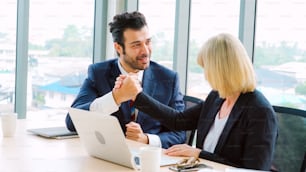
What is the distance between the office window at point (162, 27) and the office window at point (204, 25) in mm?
231

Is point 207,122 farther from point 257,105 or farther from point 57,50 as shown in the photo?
point 57,50

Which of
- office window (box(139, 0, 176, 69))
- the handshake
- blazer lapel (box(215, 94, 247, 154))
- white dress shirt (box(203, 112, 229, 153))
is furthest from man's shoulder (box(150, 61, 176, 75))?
office window (box(139, 0, 176, 69))

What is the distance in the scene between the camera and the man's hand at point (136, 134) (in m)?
2.39

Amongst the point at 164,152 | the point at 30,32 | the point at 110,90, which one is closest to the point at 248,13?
the point at 110,90

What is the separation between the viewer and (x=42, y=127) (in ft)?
8.55

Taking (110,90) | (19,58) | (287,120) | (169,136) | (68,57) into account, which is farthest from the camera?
(68,57)

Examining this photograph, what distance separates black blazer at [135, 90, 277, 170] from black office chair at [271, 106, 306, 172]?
98mm

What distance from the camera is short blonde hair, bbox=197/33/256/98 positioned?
2080 mm

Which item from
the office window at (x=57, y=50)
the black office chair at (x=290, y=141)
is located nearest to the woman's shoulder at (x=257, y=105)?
the black office chair at (x=290, y=141)

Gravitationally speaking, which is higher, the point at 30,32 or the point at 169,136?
the point at 30,32

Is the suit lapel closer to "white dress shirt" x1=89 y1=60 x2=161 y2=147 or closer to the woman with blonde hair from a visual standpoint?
"white dress shirt" x1=89 y1=60 x2=161 y2=147

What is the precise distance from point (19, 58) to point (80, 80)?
27.2 inches

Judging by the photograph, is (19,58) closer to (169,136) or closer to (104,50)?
(104,50)

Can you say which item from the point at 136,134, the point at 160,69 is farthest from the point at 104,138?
the point at 160,69
